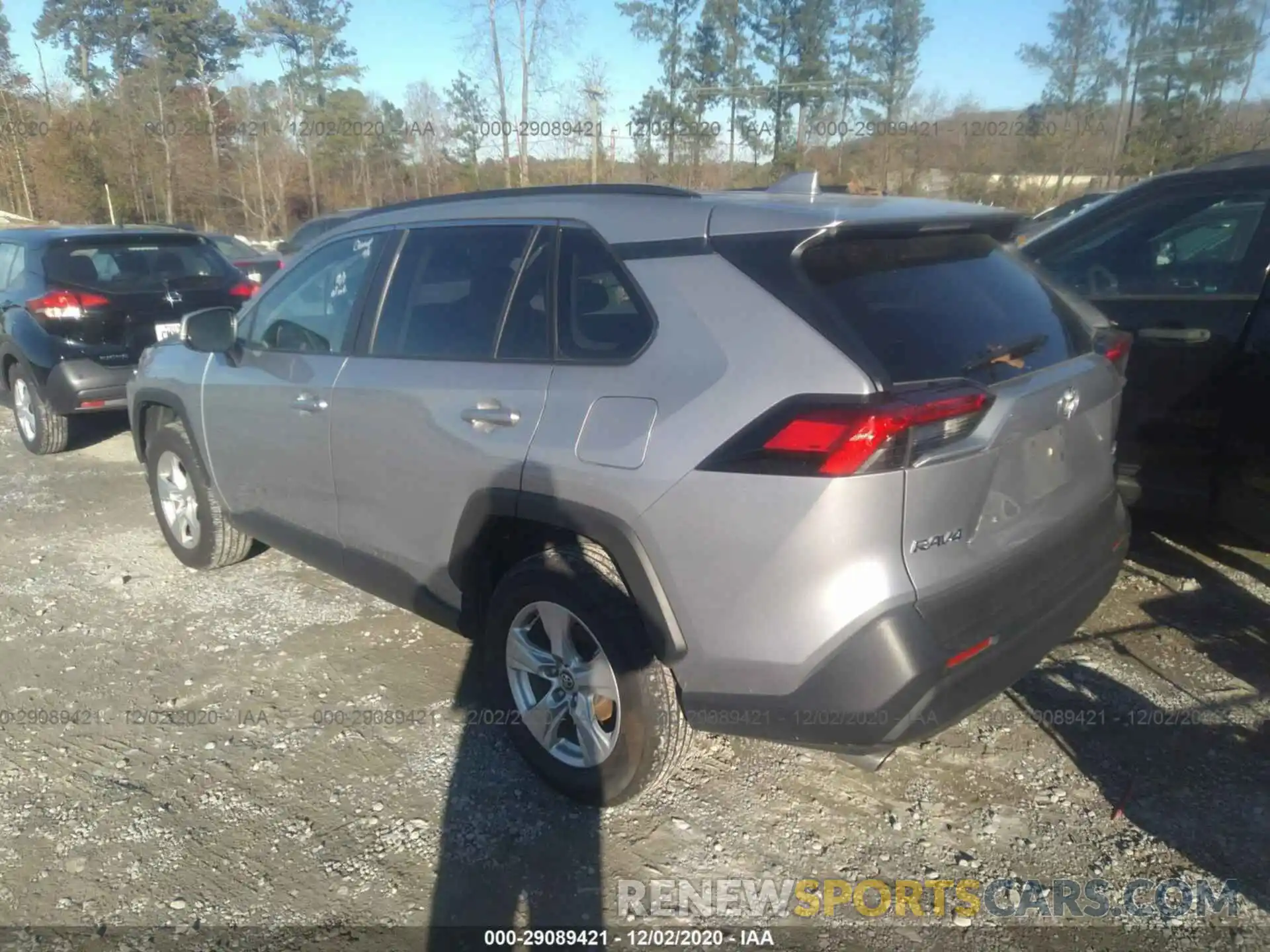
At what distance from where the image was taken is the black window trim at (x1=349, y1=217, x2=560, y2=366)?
2.83 meters

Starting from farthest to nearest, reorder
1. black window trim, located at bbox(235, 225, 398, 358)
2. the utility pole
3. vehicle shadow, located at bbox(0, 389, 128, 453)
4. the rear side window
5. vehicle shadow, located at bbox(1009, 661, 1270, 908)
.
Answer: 1. the utility pole
2. vehicle shadow, located at bbox(0, 389, 128, 453)
3. the rear side window
4. black window trim, located at bbox(235, 225, 398, 358)
5. vehicle shadow, located at bbox(1009, 661, 1270, 908)

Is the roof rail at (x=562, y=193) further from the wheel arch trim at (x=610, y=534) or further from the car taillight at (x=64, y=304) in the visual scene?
the car taillight at (x=64, y=304)

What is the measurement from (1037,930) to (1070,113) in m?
22.9

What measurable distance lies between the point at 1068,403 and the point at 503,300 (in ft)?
5.60

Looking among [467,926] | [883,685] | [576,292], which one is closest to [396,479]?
[576,292]

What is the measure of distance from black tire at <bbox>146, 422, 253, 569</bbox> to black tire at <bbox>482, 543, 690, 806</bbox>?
7.47 feet

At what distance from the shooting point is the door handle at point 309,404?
344 centimetres

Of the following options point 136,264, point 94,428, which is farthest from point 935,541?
Result: point 94,428

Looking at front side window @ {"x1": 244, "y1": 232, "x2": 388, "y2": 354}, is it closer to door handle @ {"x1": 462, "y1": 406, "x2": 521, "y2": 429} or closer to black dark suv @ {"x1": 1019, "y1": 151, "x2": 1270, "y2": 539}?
door handle @ {"x1": 462, "y1": 406, "x2": 521, "y2": 429}

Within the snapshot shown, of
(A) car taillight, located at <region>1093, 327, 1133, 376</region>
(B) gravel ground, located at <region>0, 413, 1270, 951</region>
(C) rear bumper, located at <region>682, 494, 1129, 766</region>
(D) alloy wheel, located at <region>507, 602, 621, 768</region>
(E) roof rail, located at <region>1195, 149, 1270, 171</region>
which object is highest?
(E) roof rail, located at <region>1195, 149, 1270, 171</region>

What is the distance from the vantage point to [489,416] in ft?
9.12

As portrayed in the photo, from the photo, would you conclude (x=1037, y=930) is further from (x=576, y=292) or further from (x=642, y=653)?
(x=576, y=292)

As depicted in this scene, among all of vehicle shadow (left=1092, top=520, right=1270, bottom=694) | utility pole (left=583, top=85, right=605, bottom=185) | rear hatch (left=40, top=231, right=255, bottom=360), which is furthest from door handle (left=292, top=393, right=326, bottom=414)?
utility pole (left=583, top=85, right=605, bottom=185)

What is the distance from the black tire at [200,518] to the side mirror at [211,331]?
62cm
